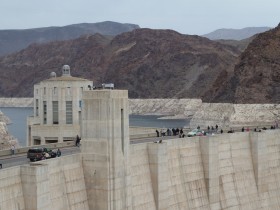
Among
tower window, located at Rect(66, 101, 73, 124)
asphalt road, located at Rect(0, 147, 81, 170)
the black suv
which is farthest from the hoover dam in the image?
tower window, located at Rect(66, 101, 73, 124)

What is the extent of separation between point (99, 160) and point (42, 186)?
163 inches

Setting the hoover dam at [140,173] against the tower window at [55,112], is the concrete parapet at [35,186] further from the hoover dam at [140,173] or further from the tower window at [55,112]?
the tower window at [55,112]

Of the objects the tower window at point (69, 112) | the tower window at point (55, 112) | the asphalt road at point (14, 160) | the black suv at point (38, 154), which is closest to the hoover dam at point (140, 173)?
the black suv at point (38, 154)

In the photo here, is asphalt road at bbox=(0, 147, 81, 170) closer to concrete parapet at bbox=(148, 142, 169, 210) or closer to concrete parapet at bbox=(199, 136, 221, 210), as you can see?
concrete parapet at bbox=(148, 142, 169, 210)

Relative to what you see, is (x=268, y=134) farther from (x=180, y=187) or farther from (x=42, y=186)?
(x=42, y=186)

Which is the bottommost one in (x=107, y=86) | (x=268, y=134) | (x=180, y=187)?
(x=180, y=187)

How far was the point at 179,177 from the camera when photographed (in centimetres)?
3381

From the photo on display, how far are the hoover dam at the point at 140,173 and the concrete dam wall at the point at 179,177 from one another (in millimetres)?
38

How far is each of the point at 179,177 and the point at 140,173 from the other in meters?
4.04

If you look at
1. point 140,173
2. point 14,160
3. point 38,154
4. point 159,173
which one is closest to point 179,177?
point 159,173

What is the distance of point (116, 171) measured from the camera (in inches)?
1053

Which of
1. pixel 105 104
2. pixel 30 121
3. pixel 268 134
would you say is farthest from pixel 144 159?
pixel 30 121

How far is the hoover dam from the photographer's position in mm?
23500

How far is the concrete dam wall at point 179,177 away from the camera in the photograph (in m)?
23.2
